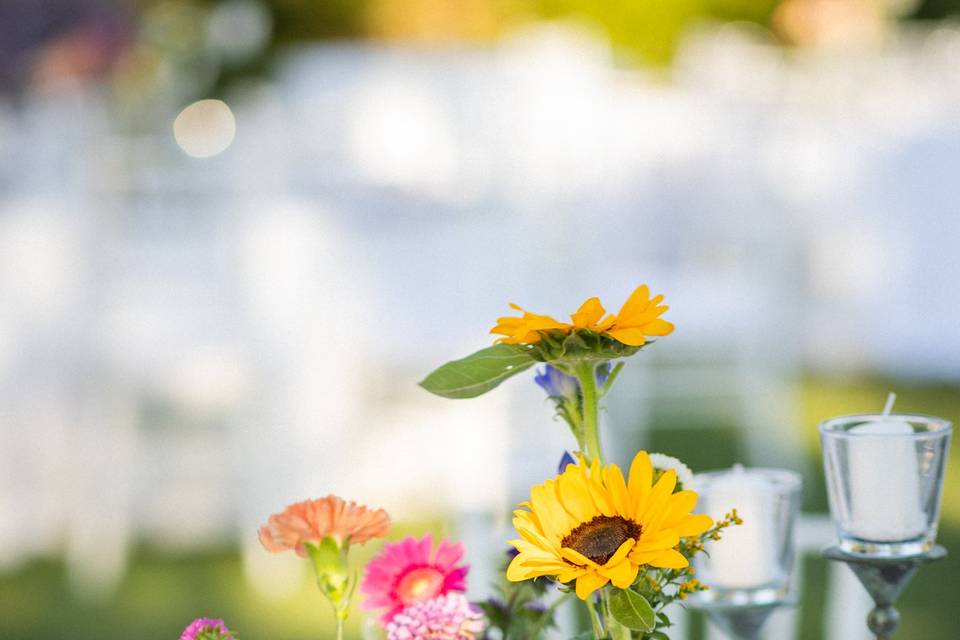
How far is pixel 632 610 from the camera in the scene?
1.70 ft

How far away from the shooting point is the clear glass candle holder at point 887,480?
2.11ft

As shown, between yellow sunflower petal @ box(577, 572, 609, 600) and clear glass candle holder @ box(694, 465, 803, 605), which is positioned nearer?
yellow sunflower petal @ box(577, 572, 609, 600)

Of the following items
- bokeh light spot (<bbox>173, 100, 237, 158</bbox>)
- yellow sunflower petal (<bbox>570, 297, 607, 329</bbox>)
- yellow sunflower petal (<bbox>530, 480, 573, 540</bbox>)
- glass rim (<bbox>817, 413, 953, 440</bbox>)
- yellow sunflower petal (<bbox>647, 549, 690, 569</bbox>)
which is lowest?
yellow sunflower petal (<bbox>647, 549, 690, 569</bbox>)

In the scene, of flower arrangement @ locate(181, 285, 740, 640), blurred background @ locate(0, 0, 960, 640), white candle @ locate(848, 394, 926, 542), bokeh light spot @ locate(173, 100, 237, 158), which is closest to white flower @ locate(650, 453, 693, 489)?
flower arrangement @ locate(181, 285, 740, 640)

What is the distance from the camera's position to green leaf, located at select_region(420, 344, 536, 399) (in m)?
0.57

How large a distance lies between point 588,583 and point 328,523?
0.13 meters

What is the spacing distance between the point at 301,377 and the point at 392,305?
0.24 m

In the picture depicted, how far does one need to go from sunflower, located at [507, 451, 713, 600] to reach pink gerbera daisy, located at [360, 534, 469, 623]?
80mm

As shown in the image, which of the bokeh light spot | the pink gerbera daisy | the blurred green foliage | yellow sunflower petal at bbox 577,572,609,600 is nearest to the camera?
yellow sunflower petal at bbox 577,572,609,600

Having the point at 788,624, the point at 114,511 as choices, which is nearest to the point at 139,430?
the point at 114,511

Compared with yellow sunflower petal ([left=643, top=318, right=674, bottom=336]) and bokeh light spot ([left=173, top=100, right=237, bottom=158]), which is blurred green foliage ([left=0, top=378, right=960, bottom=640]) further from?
yellow sunflower petal ([left=643, top=318, right=674, bottom=336])

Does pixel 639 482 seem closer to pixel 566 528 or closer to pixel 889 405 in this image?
pixel 566 528

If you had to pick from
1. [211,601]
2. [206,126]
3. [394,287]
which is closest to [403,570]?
[394,287]

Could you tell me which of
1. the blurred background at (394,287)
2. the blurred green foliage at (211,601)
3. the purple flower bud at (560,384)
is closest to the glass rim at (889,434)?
the purple flower bud at (560,384)
